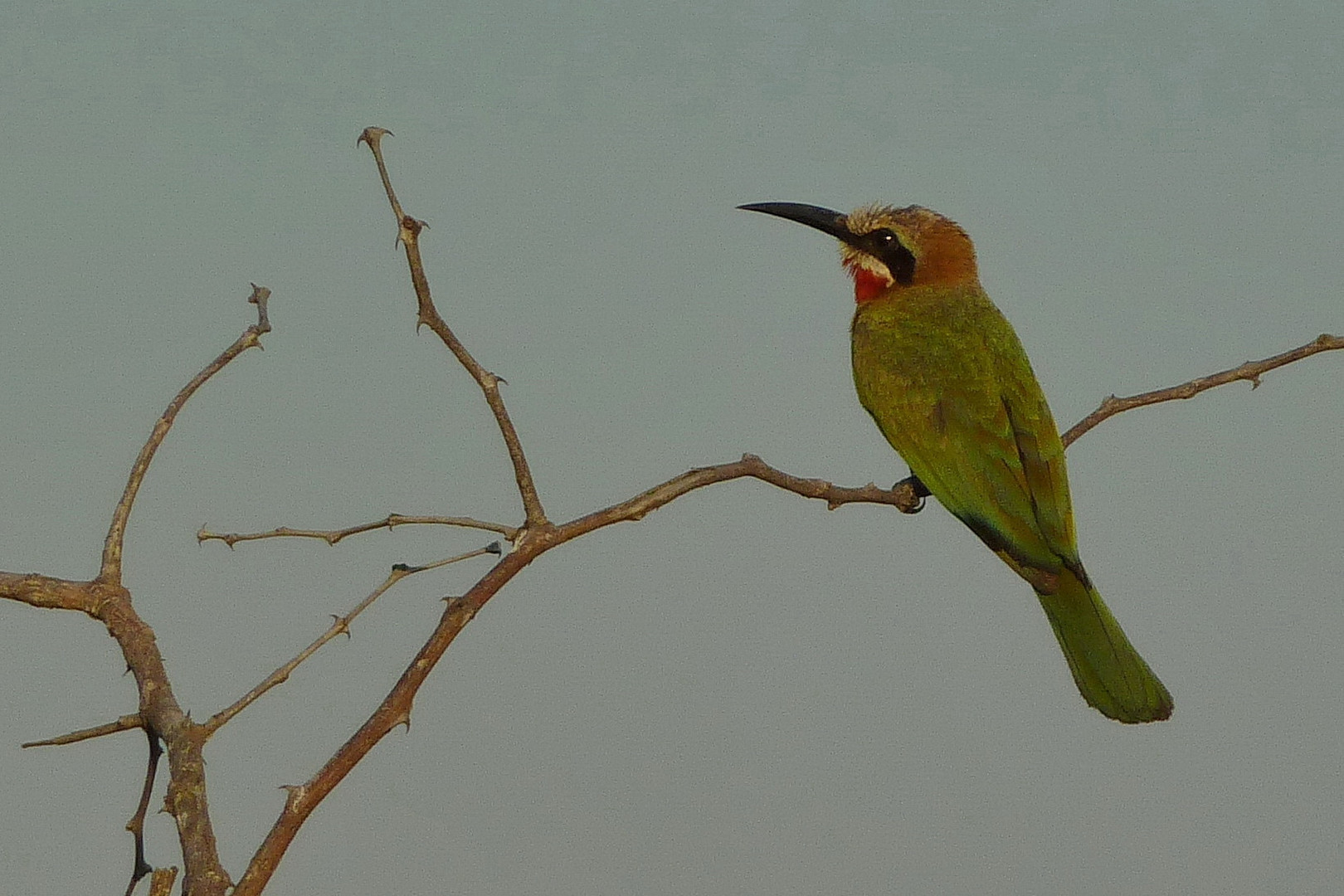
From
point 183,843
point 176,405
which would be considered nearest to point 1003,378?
point 176,405

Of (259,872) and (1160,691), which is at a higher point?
(1160,691)

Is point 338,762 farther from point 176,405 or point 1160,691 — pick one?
point 1160,691

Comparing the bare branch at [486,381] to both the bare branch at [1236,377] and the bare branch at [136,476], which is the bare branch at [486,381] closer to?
the bare branch at [136,476]

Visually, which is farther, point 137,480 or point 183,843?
point 137,480

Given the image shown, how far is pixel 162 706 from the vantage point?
1.53 m

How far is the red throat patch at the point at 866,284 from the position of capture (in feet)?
12.9

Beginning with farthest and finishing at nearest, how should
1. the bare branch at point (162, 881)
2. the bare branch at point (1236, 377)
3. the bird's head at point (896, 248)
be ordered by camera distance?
1. the bird's head at point (896, 248)
2. the bare branch at point (1236, 377)
3. the bare branch at point (162, 881)

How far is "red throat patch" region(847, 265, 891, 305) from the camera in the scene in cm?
392

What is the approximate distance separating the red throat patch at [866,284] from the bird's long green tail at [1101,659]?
1.17 m

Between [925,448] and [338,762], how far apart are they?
2.12m

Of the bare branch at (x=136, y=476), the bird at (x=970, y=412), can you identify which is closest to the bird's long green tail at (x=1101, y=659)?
the bird at (x=970, y=412)

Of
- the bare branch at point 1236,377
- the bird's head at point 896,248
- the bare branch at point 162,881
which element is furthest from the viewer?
the bird's head at point 896,248

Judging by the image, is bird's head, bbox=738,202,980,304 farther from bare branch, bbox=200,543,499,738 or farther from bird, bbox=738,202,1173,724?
bare branch, bbox=200,543,499,738

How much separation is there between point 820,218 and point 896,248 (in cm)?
24
